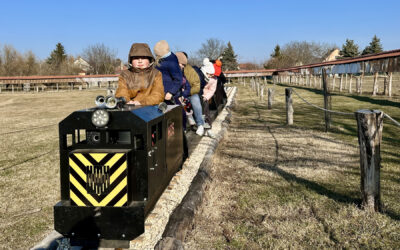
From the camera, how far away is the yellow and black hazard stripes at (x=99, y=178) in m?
2.95

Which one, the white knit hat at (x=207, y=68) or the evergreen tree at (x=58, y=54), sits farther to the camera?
the evergreen tree at (x=58, y=54)

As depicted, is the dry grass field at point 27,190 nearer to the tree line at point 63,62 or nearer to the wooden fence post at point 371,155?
the wooden fence post at point 371,155

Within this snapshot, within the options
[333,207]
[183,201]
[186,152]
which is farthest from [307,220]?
[186,152]

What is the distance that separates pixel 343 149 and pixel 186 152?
129 inches

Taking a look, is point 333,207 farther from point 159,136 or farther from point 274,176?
point 159,136

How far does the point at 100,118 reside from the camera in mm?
2947

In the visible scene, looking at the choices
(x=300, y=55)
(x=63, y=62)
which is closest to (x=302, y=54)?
(x=300, y=55)

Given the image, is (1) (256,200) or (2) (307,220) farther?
(1) (256,200)

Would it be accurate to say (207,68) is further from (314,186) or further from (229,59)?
(229,59)

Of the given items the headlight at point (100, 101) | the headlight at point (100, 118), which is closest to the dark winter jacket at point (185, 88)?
the headlight at point (100, 101)

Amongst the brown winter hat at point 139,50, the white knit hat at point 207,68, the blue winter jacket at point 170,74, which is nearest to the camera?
the brown winter hat at point 139,50

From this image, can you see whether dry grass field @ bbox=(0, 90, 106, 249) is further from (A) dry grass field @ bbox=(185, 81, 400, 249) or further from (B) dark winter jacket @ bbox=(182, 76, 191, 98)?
(B) dark winter jacket @ bbox=(182, 76, 191, 98)

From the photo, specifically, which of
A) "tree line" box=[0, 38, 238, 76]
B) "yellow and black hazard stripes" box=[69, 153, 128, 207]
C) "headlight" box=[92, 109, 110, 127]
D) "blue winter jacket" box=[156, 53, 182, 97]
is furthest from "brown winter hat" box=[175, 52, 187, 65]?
"tree line" box=[0, 38, 238, 76]

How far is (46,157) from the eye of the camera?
688cm
